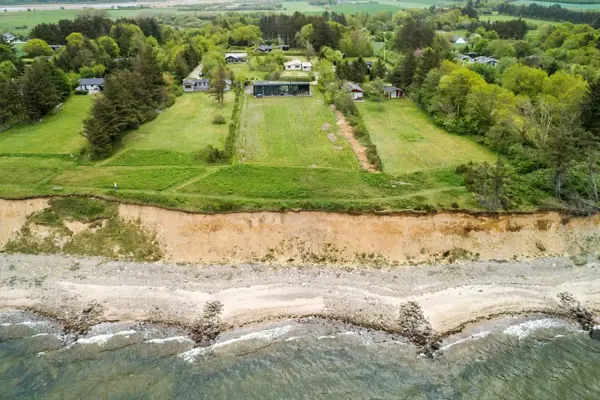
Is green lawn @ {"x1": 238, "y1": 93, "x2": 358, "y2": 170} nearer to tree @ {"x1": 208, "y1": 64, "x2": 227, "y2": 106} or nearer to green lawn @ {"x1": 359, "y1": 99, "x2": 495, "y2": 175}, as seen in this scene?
tree @ {"x1": 208, "y1": 64, "x2": 227, "y2": 106}

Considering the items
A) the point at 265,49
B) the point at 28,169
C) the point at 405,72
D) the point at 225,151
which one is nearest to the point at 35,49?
the point at 265,49

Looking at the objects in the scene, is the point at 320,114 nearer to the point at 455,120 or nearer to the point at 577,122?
the point at 455,120

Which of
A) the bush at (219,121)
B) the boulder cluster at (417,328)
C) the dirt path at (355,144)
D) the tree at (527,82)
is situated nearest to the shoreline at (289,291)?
the boulder cluster at (417,328)

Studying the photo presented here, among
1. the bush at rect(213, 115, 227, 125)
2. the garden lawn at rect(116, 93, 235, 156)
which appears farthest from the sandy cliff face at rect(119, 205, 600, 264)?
the bush at rect(213, 115, 227, 125)

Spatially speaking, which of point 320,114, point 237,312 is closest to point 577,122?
point 320,114

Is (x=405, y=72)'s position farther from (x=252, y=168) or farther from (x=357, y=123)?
(x=252, y=168)

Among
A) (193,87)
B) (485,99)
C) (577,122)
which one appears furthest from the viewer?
(193,87)
